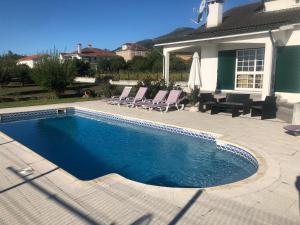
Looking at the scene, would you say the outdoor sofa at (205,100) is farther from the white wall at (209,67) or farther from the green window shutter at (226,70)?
the white wall at (209,67)

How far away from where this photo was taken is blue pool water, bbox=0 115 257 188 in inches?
259

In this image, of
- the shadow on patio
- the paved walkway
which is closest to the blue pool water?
the paved walkway

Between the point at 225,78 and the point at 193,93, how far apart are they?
302 centimetres

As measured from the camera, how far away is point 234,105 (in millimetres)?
11648

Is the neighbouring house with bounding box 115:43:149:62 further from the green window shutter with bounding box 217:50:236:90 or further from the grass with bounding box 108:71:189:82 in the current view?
the green window shutter with bounding box 217:50:236:90

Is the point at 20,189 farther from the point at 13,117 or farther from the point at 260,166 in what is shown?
the point at 13,117

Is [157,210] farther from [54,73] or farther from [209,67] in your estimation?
[54,73]

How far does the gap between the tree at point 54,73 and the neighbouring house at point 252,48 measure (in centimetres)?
706

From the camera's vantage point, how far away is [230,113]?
40.6 ft

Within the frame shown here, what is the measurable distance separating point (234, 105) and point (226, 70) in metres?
4.61

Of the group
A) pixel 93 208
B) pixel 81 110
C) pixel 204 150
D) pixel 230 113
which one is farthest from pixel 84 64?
pixel 93 208

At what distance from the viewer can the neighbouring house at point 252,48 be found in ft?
39.3

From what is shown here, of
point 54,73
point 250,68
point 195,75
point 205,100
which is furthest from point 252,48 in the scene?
point 54,73

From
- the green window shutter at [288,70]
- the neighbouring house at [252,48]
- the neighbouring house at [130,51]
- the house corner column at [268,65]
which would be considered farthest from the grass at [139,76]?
the neighbouring house at [130,51]
